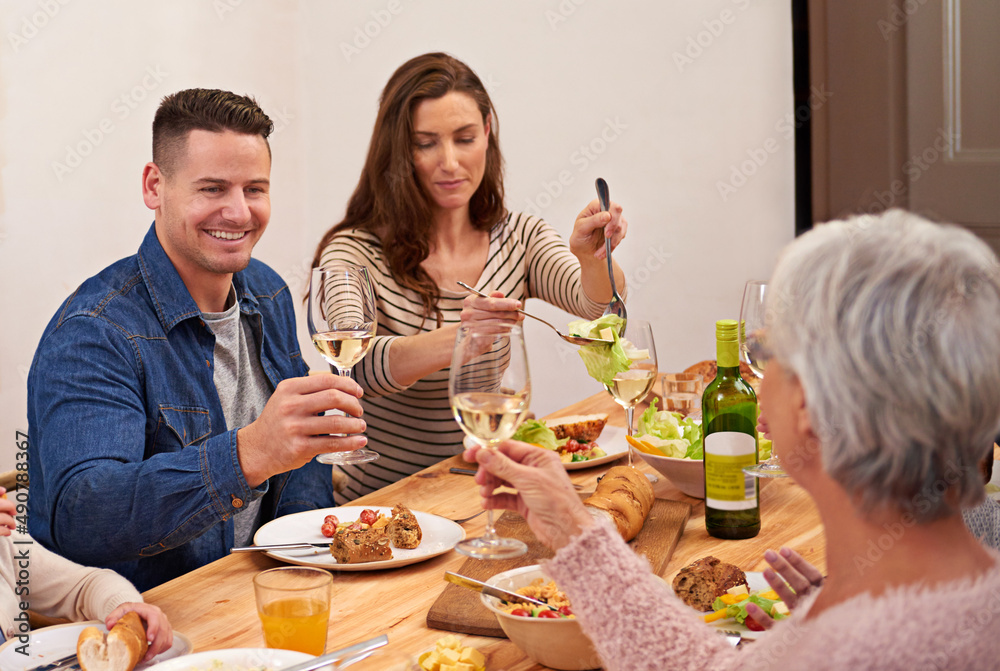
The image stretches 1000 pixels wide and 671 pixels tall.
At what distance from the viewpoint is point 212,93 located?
1.72 m

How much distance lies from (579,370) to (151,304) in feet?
8.24

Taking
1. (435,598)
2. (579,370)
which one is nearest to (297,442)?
(435,598)

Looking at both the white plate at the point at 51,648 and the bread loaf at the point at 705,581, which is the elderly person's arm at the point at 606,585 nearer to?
the bread loaf at the point at 705,581

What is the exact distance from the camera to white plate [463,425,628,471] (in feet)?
5.81

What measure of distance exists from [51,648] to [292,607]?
0.31 metres

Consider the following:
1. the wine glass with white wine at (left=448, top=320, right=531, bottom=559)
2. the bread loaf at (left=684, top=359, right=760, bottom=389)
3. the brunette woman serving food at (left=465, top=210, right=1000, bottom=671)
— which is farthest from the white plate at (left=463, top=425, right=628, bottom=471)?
the brunette woman serving food at (left=465, top=210, right=1000, bottom=671)

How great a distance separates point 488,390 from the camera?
98 centimetres

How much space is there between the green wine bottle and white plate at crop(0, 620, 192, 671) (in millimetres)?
779

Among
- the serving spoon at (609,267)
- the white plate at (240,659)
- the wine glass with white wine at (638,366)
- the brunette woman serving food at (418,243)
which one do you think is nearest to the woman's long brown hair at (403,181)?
the brunette woman serving food at (418,243)

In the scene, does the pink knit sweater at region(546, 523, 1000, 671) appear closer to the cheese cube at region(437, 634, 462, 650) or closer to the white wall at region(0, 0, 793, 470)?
the cheese cube at region(437, 634, 462, 650)

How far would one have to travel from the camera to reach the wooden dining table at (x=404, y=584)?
3.66ft

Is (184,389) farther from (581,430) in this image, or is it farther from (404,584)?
(581,430)

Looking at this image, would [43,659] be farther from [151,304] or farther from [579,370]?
[579,370]

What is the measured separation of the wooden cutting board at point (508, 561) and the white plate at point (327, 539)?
9 centimetres
